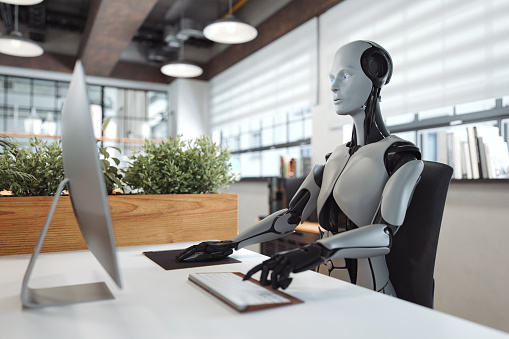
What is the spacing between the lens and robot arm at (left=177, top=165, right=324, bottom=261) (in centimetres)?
125

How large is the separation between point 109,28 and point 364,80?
3920 mm

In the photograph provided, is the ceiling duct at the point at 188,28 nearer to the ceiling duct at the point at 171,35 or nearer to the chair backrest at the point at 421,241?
the ceiling duct at the point at 171,35

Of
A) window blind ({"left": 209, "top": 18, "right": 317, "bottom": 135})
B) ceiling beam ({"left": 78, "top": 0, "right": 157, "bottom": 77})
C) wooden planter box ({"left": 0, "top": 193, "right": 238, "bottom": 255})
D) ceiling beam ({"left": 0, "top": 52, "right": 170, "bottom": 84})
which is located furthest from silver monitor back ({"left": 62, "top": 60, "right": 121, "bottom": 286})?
ceiling beam ({"left": 0, "top": 52, "right": 170, "bottom": 84})

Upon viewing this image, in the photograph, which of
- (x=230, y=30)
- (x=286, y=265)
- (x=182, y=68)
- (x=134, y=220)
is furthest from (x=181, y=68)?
(x=286, y=265)

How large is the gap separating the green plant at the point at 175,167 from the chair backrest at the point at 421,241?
0.79 meters

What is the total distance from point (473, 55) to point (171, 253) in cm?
230

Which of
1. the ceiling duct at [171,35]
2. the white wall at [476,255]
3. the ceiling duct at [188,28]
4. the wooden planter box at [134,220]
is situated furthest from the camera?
the ceiling duct at [171,35]

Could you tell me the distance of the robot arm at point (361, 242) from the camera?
906mm

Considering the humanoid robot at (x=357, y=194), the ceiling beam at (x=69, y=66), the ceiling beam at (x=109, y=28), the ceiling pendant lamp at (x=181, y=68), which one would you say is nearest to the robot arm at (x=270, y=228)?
the humanoid robot at (x=357, y=194)

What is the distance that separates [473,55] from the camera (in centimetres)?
260

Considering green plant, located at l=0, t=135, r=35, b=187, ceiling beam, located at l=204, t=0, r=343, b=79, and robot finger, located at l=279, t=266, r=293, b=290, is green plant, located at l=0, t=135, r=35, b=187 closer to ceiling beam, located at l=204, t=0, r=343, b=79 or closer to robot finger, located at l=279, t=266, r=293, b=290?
robot finger, located at l=279, t=266, r=293, b=290

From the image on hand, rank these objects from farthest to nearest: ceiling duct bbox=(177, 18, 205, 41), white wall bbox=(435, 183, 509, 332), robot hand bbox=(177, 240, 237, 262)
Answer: ceiling duct bbox=(177, 18, 205, 41) → white wall bbox=(435, 183, 509, 332) → robot hand bbox=(177, 240, 237, 262)

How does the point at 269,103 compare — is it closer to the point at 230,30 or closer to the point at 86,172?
the point at 230,30

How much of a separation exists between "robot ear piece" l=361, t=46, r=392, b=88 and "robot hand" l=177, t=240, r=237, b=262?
2.51ft
